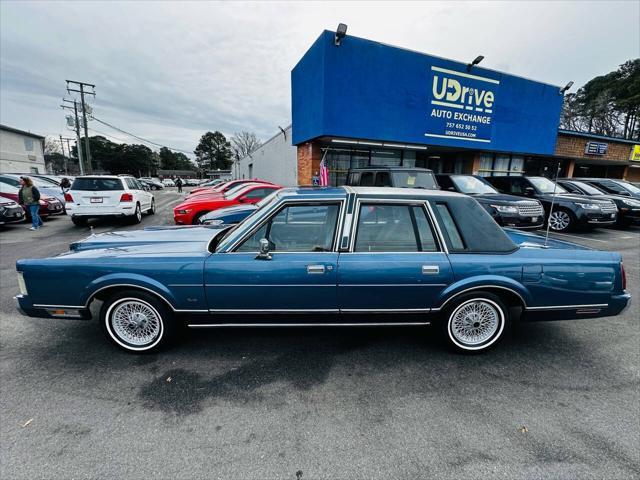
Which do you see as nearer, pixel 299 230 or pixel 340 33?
pixel 299 230

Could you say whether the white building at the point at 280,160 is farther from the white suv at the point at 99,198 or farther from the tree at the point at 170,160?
the tree at the point at 170,160

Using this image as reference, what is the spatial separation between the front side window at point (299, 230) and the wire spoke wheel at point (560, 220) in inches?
420

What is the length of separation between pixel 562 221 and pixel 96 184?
15164mm

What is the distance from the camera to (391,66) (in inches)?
496

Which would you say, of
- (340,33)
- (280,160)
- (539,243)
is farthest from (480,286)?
(280,160)

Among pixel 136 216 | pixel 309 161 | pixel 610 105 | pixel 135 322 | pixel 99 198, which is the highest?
pixel 610 105

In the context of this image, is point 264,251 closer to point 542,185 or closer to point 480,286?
point 480,286

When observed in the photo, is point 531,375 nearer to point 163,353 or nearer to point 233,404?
point 233,404

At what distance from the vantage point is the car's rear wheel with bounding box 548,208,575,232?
1004 cm

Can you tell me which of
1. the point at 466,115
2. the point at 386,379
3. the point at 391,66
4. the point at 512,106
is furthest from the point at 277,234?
the point at 512,106

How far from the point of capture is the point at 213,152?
342 ft

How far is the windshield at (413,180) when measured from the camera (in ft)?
26.8

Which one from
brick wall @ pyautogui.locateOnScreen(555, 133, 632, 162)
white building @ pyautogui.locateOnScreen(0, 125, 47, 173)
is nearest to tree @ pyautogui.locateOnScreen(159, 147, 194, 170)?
white building @ pyautogui.locateOnScreen(0, 125, 47, 173)

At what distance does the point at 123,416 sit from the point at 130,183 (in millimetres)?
10760
